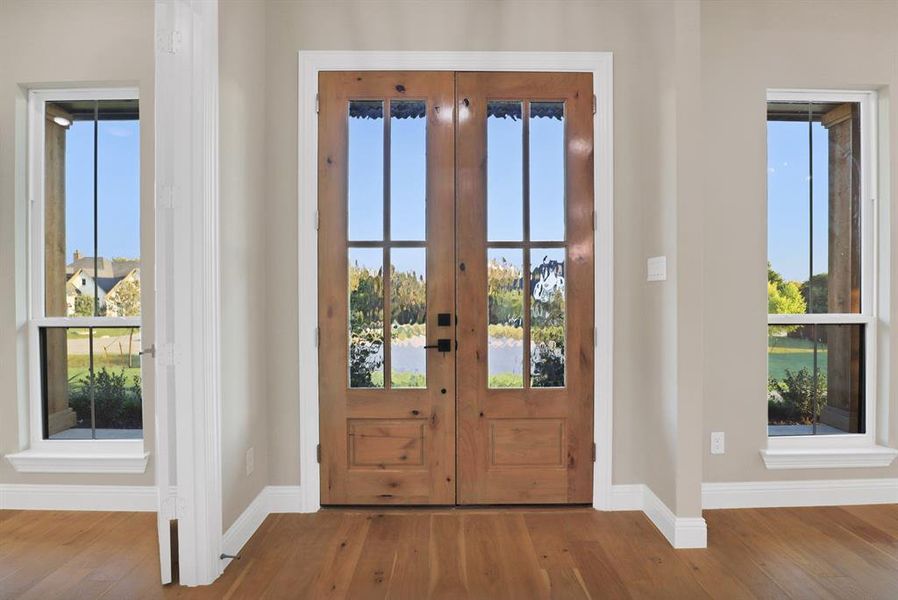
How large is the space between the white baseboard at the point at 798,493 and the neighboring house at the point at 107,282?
3550 mm

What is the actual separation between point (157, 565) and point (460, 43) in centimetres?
307

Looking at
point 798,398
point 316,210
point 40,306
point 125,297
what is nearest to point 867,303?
point 798,398

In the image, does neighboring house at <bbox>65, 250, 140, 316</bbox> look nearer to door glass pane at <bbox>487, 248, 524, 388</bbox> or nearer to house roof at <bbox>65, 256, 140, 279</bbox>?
house roof at <bbox>65, 256, 140, 279</bbox>

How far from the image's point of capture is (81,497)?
2.88m

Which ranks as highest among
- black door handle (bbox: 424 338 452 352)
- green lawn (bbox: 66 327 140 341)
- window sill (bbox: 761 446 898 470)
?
green lawn (bbox: 66 327 140 341)

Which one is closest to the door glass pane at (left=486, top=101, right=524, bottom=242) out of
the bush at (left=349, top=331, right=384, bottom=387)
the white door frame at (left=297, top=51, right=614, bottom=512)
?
the white door frame at (left=297, top=51, right=614, bottom=512)

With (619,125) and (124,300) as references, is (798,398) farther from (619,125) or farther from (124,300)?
(124,300)

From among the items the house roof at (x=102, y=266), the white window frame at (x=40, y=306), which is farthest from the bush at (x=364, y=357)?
the house roof at (x=102, y=266)

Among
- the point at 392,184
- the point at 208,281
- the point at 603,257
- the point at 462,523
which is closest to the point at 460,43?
the point at 392,184

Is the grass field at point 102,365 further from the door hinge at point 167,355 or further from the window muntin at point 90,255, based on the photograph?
the door hinge at point 167,355

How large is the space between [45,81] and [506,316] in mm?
2926

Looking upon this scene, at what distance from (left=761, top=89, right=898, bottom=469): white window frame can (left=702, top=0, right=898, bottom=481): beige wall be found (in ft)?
0.42

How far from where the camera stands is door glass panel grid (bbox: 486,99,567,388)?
293cm

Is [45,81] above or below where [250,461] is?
above
